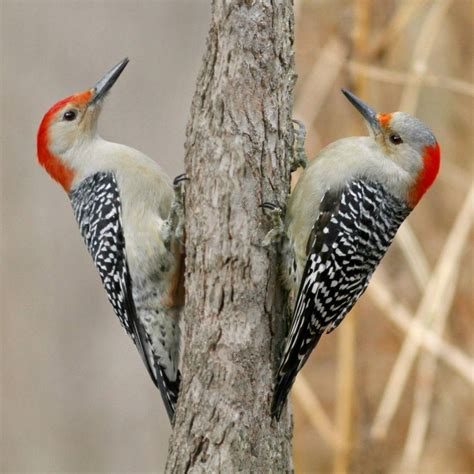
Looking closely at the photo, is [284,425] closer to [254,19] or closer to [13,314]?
[254,19]

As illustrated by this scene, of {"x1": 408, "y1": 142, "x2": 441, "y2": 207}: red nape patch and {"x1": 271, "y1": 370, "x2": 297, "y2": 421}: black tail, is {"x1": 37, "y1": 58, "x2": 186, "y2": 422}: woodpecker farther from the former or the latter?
{"x1": 408, "y1": 142, "x2": 441, "y2": 207}: red nape patch

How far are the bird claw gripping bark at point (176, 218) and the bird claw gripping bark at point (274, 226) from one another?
52 cm

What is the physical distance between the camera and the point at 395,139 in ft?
15.1

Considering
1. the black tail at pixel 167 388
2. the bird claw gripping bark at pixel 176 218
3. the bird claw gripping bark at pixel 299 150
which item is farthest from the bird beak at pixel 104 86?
the black tail at pixel 167 388

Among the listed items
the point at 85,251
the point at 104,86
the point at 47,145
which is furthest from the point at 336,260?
the point at 85,251

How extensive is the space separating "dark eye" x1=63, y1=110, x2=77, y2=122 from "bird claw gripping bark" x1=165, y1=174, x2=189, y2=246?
845 mm

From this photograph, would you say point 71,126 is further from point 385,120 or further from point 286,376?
point 286,376

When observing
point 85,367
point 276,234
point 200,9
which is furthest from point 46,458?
point 276,234

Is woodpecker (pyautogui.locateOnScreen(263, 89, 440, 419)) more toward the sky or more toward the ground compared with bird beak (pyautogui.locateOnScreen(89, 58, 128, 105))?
more toward the ground

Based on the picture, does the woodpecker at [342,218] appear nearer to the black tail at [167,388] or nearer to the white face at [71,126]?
the black tail at [167,388]

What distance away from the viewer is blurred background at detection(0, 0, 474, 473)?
292 inches

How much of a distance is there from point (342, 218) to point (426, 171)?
0.56 meters

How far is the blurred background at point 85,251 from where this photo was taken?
24.3 ft

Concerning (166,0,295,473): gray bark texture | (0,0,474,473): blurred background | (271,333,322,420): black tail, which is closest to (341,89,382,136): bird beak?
(166,0,295,473): gray bark texture
